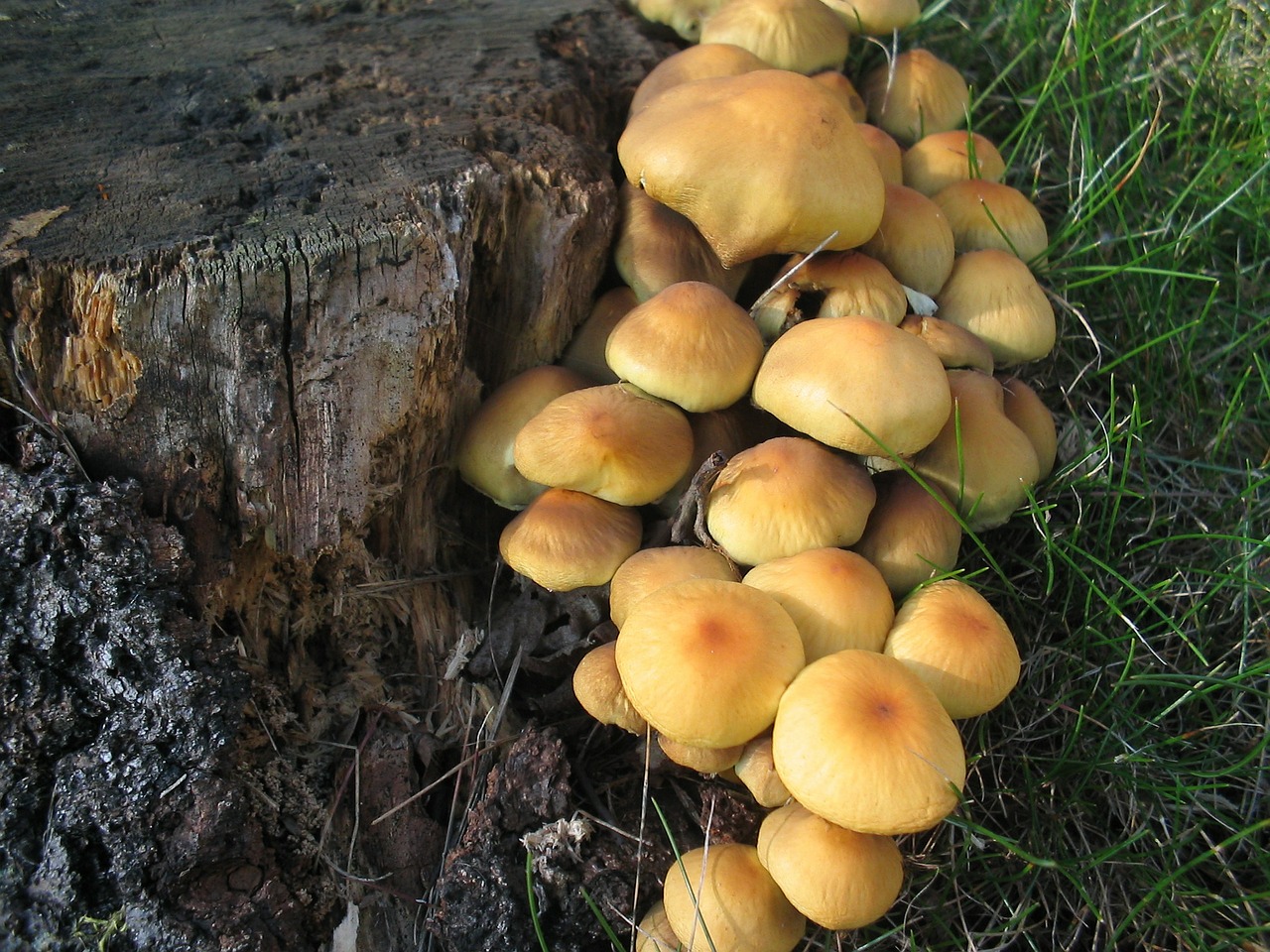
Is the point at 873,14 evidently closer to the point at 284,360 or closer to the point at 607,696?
the point at 284,360

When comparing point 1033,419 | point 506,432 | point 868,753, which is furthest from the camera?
point 1033,419

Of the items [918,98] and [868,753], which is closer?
[868,753]

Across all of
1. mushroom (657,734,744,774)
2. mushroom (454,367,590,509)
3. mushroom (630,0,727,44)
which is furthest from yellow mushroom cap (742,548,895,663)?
mushroom (630,0,727,44)

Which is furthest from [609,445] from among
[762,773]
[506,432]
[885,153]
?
[885,153]

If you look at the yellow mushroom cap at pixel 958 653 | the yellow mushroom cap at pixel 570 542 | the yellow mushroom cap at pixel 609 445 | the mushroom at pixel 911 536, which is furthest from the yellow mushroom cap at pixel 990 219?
the yellow mushroom cap at pixel 570 542

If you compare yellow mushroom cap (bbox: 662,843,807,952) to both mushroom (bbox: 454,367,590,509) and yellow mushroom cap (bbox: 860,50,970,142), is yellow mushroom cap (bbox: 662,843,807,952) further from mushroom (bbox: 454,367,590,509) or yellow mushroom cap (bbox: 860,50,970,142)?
yellow mushroom cap (bbox: 860,50,970,142)

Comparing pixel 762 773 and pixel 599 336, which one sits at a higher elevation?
pixel 599 336
